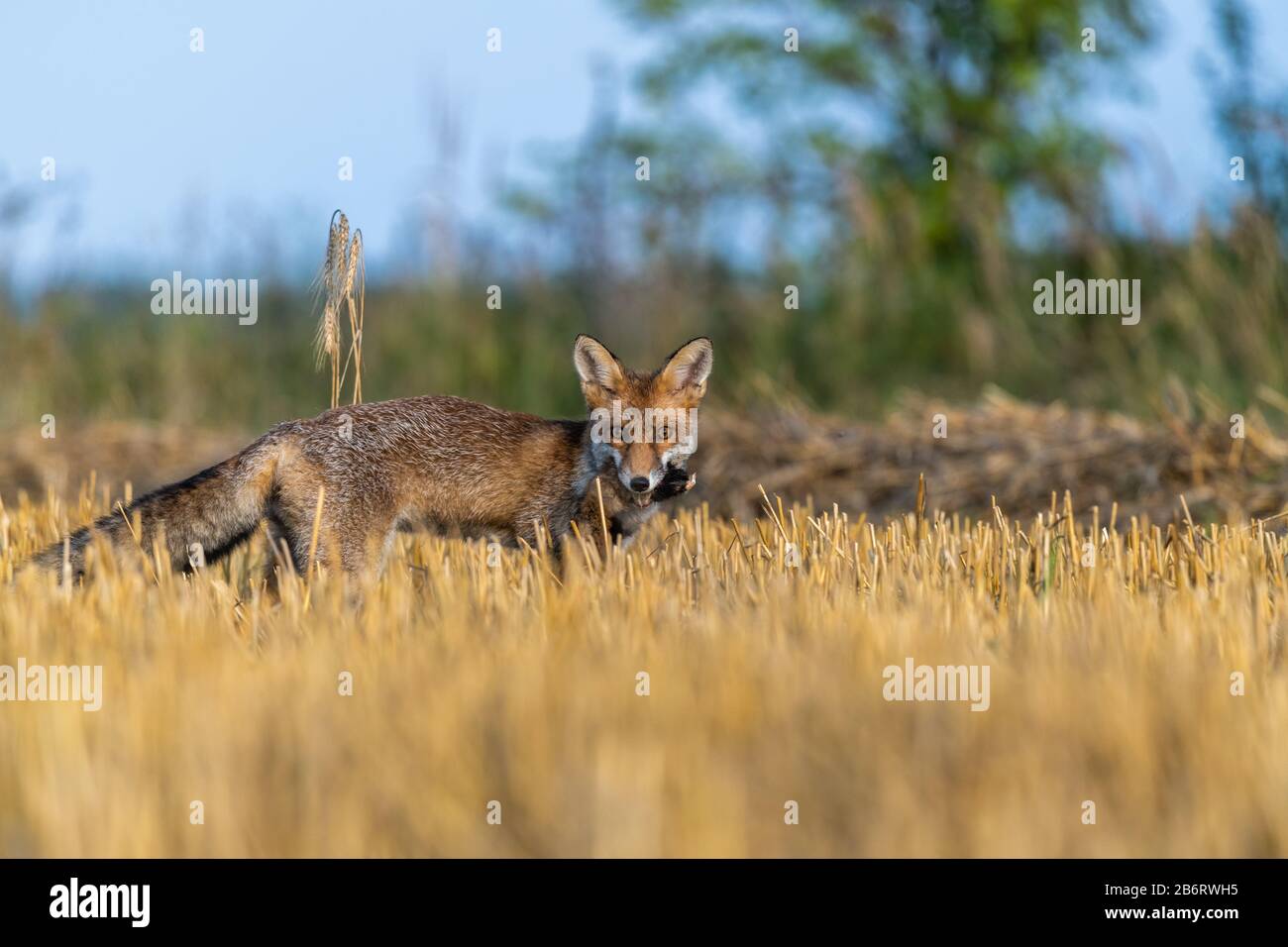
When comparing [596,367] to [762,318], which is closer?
[596,367]

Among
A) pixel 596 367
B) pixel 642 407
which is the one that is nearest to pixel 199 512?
pixel 596 367

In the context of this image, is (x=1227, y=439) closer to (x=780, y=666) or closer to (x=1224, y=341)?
(x=1224, y=341)

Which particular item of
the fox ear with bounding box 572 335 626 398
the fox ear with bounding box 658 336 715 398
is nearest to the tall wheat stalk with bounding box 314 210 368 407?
the fox ear with bounding box 572 335 626 398

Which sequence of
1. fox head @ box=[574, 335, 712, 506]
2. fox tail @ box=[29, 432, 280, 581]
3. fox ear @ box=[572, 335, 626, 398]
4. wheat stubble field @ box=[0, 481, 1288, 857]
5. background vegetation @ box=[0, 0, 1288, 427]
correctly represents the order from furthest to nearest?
background vegetation @ box=[0, 0, 1288, 427] → fox ear @ box=[572, 335, 626, 398] → fox head @ box=[574, 335, 712, 506] → fox tail @ box=[29, 432, 280, 581] → wheat stubble field @ box=[0, 481, 1288, 857]

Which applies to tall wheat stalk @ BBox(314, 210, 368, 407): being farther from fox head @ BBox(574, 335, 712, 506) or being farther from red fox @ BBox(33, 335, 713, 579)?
fox head @ BBox(574, 335, 712, 506)

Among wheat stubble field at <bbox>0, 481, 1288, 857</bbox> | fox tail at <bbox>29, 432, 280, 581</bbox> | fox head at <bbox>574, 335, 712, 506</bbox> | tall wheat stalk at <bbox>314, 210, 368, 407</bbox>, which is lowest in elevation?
wheat stubble field at <bbox>0, 481, 1288, 857</bbox>

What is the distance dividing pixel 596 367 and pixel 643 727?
3.07 metres

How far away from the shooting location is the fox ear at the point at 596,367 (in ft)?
19.1

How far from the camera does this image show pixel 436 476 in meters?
5.73

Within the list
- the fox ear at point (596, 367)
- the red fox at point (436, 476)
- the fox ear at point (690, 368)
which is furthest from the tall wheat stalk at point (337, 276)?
the fox ear at point (690, 368)

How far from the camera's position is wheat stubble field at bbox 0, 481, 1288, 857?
102 inches

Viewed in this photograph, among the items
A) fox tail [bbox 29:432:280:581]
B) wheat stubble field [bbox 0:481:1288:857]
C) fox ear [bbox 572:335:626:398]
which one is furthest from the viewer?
fox ear [bbox 572:335:626:398]

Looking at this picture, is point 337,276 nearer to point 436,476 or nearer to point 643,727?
point 436,476
